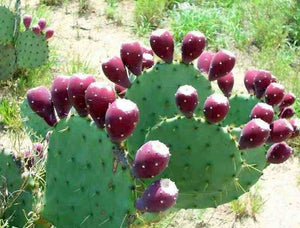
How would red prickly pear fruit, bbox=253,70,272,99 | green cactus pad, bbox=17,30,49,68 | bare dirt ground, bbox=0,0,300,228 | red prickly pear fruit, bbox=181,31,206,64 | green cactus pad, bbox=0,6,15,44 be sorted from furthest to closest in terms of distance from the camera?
green cactus pad, bbox=17,30,49,68 → green cactus pad, bbox=0,6,15,44 → bare dirt ground, bbox=0,0,300,228 → red prickly pear fruit, bbox=253,70,272,99 → red prickly pear fruit, bbox=181,31,206,64

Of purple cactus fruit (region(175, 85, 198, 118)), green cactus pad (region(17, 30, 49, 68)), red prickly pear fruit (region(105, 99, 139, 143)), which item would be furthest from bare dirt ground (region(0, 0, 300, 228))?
red prickly pear fruit (region(105, 99, 139, 143))

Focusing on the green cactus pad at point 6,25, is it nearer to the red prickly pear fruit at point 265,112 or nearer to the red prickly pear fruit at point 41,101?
the red prickly pear fruit at point 41,101

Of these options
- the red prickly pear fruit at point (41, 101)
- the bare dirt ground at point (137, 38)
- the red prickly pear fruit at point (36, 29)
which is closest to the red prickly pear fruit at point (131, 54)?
the red prickly pear fruit at point (41, 101)

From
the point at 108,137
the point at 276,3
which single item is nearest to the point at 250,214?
the point at 108,137

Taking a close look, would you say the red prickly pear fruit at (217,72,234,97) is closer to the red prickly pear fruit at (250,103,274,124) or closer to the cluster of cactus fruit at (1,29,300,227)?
the cluster of cactus fruit at (1,29,300,227)

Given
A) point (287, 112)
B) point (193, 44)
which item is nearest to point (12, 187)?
point (193, 44)

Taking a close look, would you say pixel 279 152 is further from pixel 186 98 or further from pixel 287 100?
pixel 186 98

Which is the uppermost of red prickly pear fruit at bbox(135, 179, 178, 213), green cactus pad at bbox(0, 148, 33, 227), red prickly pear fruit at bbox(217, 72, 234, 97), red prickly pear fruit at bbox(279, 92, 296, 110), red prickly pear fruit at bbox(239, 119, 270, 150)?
red prickly pear fruit at bbox(135, 179, 178, 213)
